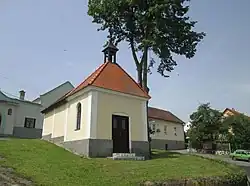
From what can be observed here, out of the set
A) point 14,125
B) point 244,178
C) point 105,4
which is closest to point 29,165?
point 244,178

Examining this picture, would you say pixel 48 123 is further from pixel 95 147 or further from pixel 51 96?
pixel 51 96

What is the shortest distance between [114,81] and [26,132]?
22.8 m

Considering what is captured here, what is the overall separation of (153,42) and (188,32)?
3470 millimetres

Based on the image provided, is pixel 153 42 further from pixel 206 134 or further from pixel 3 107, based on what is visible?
pixel 3 107

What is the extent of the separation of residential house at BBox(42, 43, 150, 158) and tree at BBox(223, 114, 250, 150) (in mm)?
22013

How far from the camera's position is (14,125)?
115 ft

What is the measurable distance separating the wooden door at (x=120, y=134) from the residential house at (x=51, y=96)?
24.4 meters

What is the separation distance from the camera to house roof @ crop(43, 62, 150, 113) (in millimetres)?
17353

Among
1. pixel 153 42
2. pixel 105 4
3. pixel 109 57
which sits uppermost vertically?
pixel 105 4

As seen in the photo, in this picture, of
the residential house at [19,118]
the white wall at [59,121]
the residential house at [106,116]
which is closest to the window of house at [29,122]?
the residential house at [19,118]

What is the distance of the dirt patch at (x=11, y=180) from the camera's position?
843 centimetres

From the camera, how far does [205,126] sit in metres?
36.1

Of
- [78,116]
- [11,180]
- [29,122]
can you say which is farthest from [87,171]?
[29,122]

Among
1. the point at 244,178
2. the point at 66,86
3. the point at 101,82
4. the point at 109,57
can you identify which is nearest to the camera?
the point at 244,178
